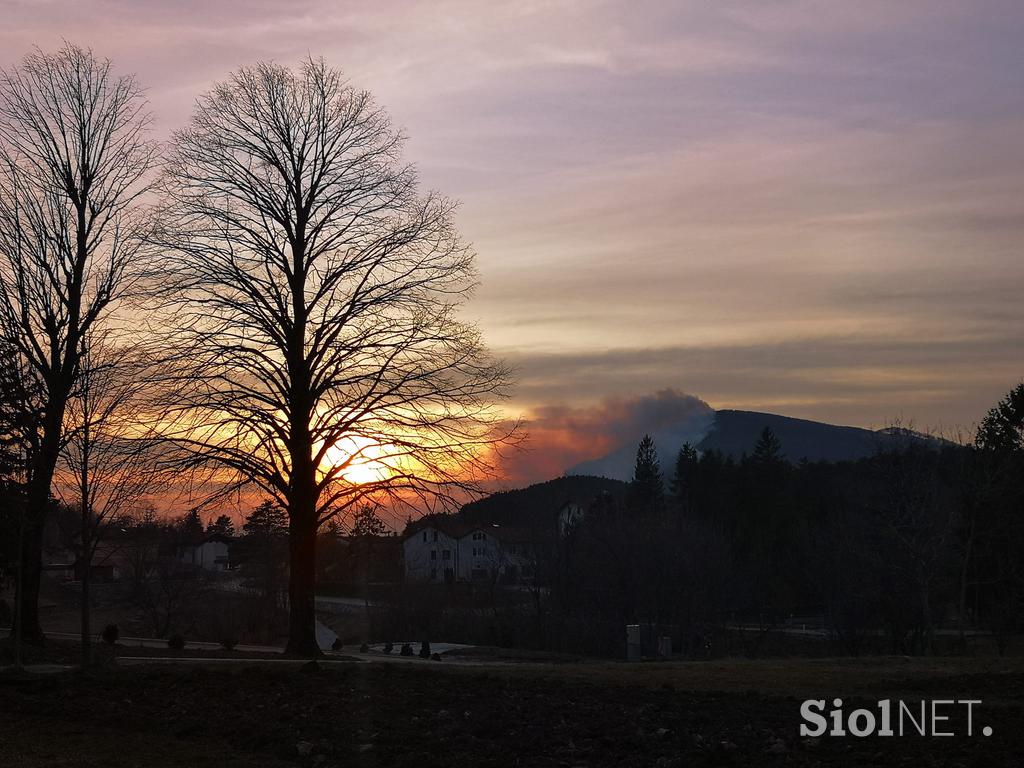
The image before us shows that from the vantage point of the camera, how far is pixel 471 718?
12289 mm

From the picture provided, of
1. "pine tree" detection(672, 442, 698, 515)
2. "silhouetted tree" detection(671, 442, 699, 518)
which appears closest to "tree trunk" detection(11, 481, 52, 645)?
"silhouetted tree" detection(671, 442, 699, 518)

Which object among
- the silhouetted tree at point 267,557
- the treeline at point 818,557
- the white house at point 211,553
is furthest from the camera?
the white house at point 211,553

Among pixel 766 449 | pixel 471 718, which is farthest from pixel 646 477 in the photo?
pixel 471 718

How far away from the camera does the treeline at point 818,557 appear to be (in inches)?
1769

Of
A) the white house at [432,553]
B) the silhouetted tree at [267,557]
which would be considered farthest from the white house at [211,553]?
the silhouetted tree at [267,557]

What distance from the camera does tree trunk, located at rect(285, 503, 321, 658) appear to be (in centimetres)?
2327

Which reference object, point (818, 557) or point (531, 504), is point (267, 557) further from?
point (531, 504)

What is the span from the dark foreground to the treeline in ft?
86.4

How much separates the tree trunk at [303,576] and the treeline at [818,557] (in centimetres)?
2505

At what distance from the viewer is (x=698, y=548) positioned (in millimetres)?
67312

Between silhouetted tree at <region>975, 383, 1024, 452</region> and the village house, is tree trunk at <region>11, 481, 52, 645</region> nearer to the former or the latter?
silhouetted tree at <region>975, 383, 1024, 452</region>

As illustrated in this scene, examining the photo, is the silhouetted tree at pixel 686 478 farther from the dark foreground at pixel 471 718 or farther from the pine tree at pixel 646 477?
the dark foreground at pixel 471 718

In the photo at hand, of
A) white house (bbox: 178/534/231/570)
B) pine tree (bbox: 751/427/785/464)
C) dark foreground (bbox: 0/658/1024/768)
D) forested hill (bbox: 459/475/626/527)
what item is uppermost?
pine tree (bbox: 751/427/785/464)

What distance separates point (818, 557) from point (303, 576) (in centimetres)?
4644
